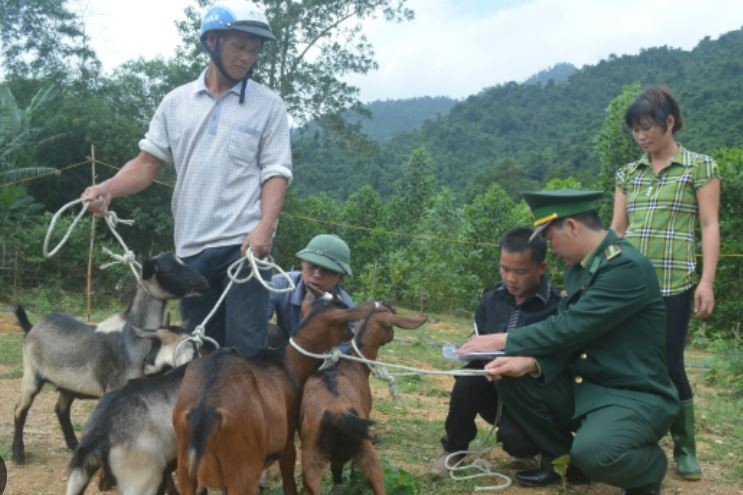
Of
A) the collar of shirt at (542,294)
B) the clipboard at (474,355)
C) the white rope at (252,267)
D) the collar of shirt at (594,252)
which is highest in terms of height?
the collar of shirt at (594,252)

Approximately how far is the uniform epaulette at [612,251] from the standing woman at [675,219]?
0.74m

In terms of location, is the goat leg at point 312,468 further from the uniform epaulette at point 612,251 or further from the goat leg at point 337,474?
the uniform epaulette at point 612,251

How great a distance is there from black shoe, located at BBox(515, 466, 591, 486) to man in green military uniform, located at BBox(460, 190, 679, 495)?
475mm

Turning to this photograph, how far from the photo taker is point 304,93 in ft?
80.3

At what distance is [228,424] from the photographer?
2.98 m

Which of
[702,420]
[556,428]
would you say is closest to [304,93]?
[702,420]

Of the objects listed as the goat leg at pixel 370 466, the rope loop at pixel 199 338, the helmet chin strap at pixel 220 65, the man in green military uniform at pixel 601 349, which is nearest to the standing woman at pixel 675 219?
the man in green military uniform at pixel 601 349

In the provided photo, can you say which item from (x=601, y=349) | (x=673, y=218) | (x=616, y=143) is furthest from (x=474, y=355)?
(x=616, y=143)

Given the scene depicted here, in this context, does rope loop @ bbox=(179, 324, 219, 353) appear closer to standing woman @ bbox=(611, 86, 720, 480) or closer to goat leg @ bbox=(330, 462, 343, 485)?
goat leg @ bbox=(330, 462, 343, 485)

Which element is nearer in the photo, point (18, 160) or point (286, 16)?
point (18, 160)

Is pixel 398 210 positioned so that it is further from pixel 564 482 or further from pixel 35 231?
pixel 564 482

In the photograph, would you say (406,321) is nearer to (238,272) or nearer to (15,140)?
(238,272)

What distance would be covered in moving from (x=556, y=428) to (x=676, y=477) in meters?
1.03

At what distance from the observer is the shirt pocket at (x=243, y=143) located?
3887 millimetres
